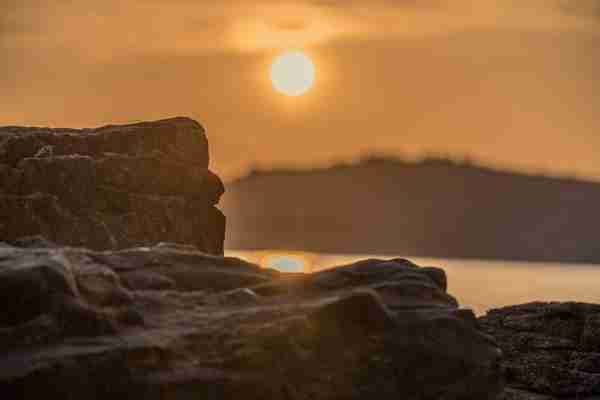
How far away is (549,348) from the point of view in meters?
31.1

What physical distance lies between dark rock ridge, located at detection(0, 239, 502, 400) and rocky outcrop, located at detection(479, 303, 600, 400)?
29.9ft

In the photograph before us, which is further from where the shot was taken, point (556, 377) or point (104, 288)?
point (556, 377)

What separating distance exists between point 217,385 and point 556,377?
15.2 m

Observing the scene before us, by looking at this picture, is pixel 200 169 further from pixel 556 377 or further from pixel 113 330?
pixel 113 330

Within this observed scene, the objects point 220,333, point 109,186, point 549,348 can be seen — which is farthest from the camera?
point 549,348

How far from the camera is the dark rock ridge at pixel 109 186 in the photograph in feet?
87.9

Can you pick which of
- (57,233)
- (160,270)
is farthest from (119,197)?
(160,270)

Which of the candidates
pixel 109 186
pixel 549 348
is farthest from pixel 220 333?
pixel 549 348

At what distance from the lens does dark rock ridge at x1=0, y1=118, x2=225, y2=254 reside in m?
26.8

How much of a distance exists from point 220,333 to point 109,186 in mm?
11308

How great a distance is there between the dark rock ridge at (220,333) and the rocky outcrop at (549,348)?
29.9 feet

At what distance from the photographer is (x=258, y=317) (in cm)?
1742

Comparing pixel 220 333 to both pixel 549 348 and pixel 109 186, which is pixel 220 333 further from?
pixel 549 348

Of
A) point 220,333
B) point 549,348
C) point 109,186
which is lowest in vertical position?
point 549,348
